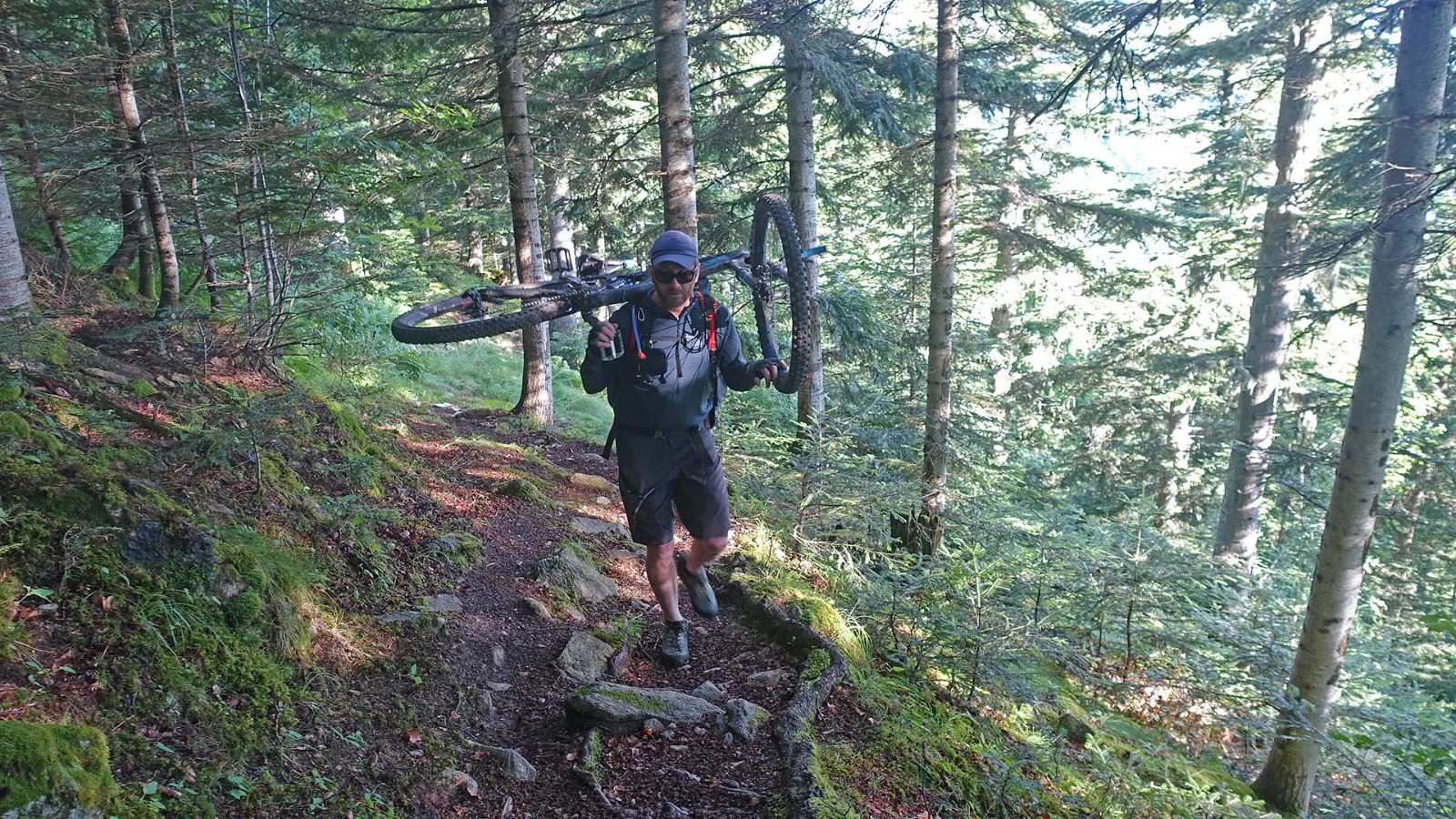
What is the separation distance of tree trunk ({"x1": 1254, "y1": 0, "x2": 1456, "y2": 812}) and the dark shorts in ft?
18.2

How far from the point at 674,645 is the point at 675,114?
17.5ft

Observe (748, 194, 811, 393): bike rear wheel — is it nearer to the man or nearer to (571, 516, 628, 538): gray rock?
the man

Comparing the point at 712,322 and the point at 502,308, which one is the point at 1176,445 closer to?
the point at 712,322

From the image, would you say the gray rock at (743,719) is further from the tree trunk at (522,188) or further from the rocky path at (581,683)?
the tree trunk at (522,188)

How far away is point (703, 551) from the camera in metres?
5.16

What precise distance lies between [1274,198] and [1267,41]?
8.64 ft

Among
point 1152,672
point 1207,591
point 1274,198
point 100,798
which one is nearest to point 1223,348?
point 1274,198

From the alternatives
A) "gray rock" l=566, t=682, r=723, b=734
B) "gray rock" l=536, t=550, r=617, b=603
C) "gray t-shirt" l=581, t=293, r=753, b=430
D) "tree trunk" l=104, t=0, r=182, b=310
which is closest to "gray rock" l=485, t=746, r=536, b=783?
"gray rock" l=566, t=682, r=723, b=734

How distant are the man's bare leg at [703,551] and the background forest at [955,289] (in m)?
1.16

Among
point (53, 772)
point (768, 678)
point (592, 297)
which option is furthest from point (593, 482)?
point (53, 772)

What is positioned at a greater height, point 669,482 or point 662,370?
point 662,370

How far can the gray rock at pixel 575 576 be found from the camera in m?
6.06

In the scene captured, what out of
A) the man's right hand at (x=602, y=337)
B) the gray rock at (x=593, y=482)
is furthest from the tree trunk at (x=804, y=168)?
the man's right hand at (x=602, y=337)

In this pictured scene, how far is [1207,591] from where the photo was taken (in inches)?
348
